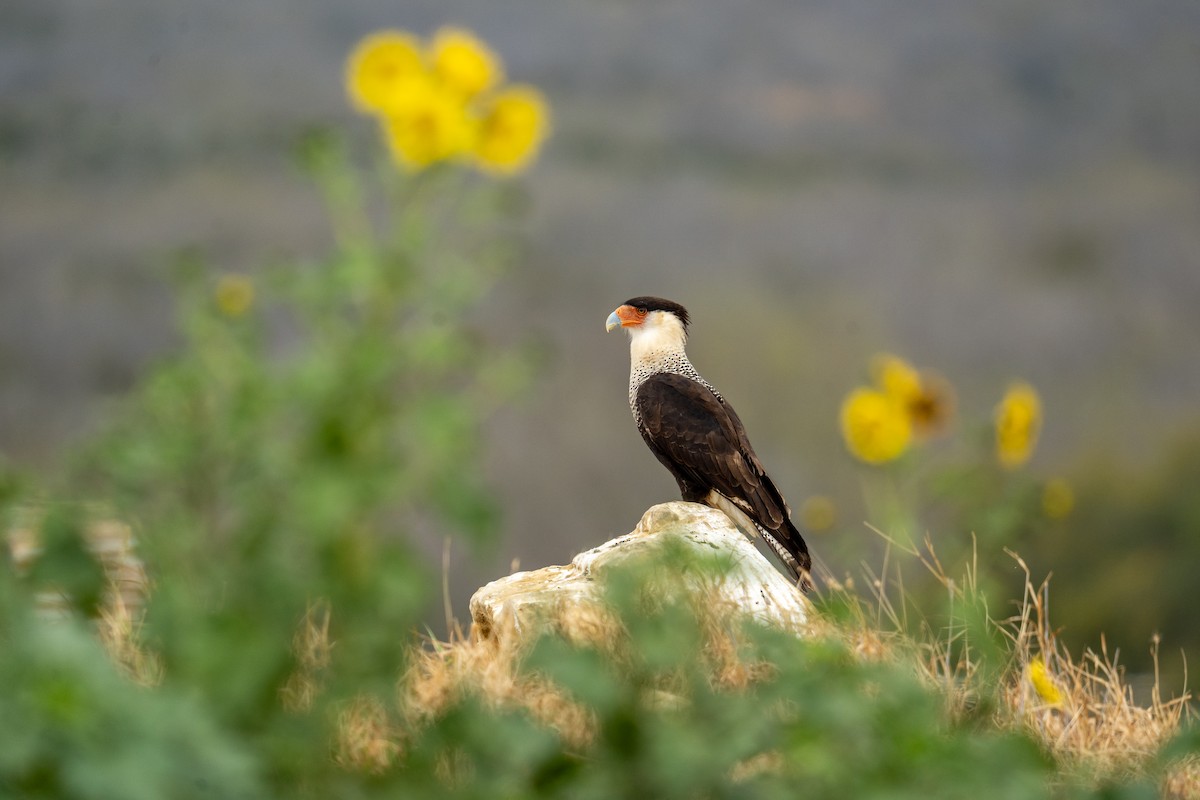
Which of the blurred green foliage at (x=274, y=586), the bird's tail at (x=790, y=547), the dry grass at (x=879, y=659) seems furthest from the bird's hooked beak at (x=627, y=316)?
the blurred green foliage at (x=274, y=586)

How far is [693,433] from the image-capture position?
5.02 metres

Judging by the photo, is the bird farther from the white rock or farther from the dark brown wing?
the white rock

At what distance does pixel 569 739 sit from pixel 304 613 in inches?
28.0

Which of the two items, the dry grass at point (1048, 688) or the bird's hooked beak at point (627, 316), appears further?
the bird's hooked beak at point (627, 316)

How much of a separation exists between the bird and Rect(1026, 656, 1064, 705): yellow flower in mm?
1151

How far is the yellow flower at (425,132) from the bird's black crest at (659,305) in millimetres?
4113

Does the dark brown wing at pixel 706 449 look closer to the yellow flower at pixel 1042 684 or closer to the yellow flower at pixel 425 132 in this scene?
the yellow flower at pixel 1042 684

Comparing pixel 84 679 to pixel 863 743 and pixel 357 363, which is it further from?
pixel 863 743

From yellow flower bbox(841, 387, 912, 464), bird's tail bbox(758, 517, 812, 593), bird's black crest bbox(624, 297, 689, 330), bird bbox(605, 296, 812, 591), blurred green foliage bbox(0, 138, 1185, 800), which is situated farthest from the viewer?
bird's black crest bbox(624, 297, 689, 330)

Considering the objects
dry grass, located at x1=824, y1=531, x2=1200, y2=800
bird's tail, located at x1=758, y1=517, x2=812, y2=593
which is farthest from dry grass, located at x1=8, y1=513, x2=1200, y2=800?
bird's tail, located at x1=758, y1=517, x2=812, y2=593

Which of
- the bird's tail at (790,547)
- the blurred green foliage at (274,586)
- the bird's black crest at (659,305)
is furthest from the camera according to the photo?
the bird's black crest at (659,305)

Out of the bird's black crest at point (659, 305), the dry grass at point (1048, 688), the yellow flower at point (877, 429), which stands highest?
the bird's black crest at point (659, 305)

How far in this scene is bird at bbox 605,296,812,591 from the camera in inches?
185

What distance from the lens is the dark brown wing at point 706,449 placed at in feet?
15.5
